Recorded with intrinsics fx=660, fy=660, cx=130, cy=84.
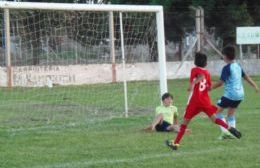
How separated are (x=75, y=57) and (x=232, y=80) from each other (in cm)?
1101

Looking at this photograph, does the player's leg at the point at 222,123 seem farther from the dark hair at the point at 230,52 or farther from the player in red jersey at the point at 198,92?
the dark hair at the point at 230,52

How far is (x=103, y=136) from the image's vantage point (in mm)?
12227

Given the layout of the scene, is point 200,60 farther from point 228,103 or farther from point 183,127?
point 228,103

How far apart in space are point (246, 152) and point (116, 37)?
1155 centimetres

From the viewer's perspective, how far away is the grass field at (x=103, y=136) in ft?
30.6

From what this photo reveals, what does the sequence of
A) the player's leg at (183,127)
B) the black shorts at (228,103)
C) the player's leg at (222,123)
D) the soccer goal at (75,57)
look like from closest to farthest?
the player's leg at (183,127) < the player's leg at (222,123) < the black shorts at (228,103) < the soccer goal at (75,57)

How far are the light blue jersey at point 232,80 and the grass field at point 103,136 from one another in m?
0.79

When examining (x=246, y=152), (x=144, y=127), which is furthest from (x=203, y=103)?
(x=144, y=127)

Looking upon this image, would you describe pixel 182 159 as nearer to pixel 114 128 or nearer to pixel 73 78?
pixel 114 128

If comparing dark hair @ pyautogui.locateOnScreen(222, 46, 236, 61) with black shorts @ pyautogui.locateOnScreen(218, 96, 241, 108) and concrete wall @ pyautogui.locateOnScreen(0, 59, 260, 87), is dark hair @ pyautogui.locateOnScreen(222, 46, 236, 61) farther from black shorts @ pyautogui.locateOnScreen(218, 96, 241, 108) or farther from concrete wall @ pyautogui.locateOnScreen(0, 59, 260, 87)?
concrete wall @ pyautogui.locateOnScreen(0, 59, 260, 87)

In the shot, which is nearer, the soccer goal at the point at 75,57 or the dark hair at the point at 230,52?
the dark hair at the point at 230,52

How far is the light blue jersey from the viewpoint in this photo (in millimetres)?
11836

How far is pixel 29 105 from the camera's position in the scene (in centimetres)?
1809

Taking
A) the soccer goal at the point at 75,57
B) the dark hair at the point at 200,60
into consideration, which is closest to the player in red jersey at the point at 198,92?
the dark hair at the point at 200,60
